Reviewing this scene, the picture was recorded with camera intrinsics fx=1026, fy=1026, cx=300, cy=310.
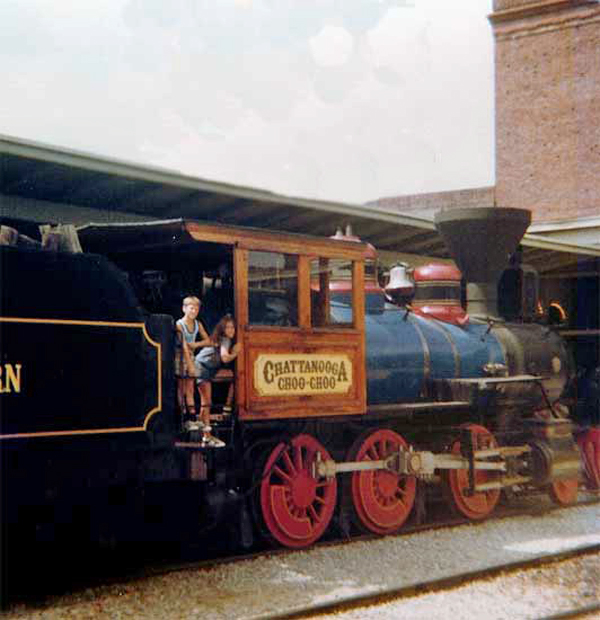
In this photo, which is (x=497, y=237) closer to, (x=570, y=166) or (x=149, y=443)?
(x=149, y=443)

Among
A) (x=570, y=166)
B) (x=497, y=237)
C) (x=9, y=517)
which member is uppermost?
(x=570, y=166)

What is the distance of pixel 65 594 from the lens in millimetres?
6930

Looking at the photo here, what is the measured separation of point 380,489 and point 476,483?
1.45 m

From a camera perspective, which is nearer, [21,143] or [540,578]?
[540,578]

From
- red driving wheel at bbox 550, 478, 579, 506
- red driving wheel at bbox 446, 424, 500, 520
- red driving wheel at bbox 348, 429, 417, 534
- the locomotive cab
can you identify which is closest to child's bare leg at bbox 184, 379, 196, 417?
the locomotive cab

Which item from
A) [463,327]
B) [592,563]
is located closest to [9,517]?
[592,563]

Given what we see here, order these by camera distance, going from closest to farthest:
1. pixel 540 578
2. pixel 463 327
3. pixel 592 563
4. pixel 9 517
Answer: pixel 9 517
pixel 540 578
pixel 592 563
pixel 463 327

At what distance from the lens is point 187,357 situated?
24.7 feet

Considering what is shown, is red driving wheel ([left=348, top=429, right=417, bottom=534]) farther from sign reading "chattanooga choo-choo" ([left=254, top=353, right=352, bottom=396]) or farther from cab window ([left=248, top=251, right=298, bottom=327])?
cab window ([left=248, top=251, right=298, bottom=327])

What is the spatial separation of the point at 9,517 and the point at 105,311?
1.43 m

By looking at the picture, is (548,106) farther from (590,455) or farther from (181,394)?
(181,394)

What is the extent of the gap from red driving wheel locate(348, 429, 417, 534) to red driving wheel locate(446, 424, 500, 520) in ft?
2.09

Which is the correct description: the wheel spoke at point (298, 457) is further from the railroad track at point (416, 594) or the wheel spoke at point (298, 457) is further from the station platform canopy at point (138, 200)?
the station platform canopy at point (138, 200)

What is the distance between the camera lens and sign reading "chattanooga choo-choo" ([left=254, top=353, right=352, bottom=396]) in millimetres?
8117
